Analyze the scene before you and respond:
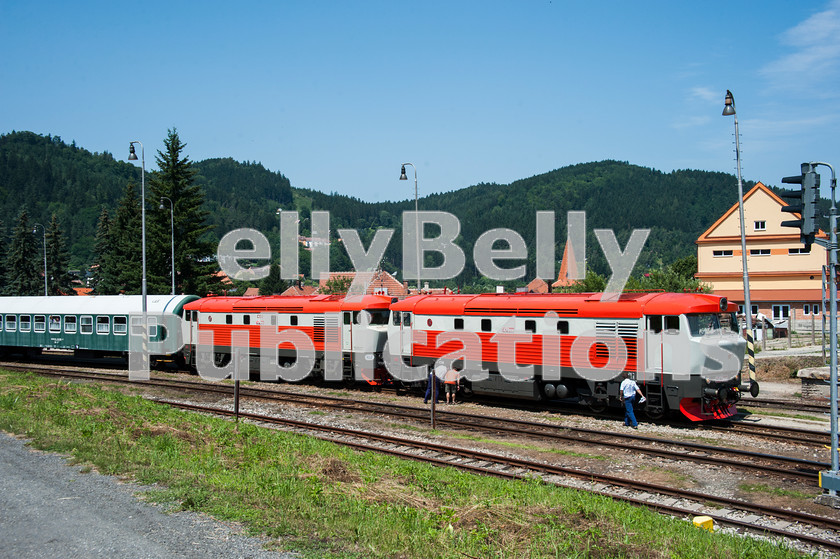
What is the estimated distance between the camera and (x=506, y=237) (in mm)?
25812

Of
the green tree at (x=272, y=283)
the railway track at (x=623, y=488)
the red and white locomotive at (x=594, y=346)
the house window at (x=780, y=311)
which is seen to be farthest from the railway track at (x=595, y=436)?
the green tree at (x=272, y=283)

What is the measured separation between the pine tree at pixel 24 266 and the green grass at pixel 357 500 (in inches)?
2788

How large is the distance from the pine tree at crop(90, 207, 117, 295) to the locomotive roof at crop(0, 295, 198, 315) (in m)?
30.0

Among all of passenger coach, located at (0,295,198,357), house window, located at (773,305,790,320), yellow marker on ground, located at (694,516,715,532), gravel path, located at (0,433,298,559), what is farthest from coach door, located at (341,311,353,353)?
house window, located at (773,305,790,320)

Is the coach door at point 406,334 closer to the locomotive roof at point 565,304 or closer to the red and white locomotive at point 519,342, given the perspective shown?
the red and white locomotive at point 519,342

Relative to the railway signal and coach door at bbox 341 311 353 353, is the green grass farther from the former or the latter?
coach door at bbox 341 311 353 353

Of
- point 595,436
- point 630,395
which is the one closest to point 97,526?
point 595,436

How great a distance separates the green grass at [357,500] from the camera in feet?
28.1

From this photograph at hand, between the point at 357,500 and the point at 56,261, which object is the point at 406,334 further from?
the point at 56,261

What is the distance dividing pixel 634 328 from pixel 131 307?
82.1 ft

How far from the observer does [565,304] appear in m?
19.7

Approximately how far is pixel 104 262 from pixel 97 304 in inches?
1630

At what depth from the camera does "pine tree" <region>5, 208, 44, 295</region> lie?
7712 centimetres

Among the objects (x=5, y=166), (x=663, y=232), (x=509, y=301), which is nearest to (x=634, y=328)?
(x=509, y=301)
